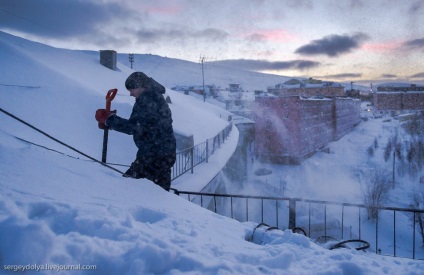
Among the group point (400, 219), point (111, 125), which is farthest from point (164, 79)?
point (111, 125)

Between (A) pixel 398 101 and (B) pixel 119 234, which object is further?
(A) pixel 398 101

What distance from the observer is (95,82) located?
13.6 meters

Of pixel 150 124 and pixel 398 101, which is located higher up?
pixel 398 101

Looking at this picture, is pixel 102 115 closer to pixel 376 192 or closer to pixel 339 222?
pixel 339 222

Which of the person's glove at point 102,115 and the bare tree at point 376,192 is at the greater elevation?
the person's glove at point 102,115

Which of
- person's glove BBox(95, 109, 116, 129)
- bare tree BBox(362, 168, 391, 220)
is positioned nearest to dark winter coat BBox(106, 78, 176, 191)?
person's glove BBox(95, 109, 116, 129)

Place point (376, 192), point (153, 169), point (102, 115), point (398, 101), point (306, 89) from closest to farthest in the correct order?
1. point (102, 115)
2. point (153, 169)
3. point (376, 192)
4. point (306, 89)
5. point (398, 101)

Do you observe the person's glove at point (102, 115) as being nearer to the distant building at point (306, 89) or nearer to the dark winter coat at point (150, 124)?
the dark winter coat at point (150, 124)

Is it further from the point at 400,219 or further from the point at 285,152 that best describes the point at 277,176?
the point at 400,219

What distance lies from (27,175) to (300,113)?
2898 centimetres

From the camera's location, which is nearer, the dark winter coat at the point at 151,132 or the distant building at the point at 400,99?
the dark winter coat at the point at 151,132

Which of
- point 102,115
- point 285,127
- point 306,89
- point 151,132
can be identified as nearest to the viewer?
point 102,115

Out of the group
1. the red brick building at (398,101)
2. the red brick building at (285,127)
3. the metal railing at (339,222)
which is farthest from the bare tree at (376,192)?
the red brick building at (398,101)

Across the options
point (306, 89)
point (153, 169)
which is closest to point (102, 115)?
point (153, 169)
